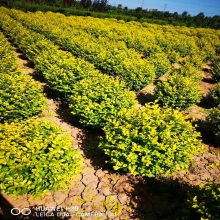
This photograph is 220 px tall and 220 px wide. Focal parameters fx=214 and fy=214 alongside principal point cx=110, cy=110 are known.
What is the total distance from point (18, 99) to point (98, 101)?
2.17 m

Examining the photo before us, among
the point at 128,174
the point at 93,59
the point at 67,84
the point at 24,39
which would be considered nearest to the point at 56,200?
the point at 128,174

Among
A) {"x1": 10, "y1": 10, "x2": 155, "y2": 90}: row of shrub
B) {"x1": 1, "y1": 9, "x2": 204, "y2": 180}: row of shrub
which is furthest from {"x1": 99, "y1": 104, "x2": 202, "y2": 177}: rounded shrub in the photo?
{"x1": 10, "y1": 10, "x2": 155, "y2": 90}: row of shrub

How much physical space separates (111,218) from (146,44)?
526 inches

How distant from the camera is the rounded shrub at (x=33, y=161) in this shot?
3406mm

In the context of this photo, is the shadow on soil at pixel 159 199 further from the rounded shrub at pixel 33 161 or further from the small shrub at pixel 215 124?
the small shrub at pixel 215 124

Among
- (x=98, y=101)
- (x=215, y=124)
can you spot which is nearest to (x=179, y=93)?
(x=215, y=124)

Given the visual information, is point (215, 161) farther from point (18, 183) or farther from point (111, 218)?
point (18, 183)

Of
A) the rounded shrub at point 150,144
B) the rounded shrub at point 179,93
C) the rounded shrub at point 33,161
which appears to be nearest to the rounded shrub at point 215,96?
the rounded shrub at point 179,93

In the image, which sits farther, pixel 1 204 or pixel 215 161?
pixel 215 161

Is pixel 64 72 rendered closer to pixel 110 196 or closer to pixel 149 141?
pixel 149 141

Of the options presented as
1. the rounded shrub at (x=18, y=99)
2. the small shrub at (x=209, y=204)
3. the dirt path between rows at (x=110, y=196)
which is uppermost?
the small shrub at (x=209, y=204)

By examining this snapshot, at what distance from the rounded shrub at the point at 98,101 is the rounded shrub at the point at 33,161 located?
1773 millimetres

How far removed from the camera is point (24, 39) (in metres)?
12.6

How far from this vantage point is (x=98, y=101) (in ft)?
20.7
